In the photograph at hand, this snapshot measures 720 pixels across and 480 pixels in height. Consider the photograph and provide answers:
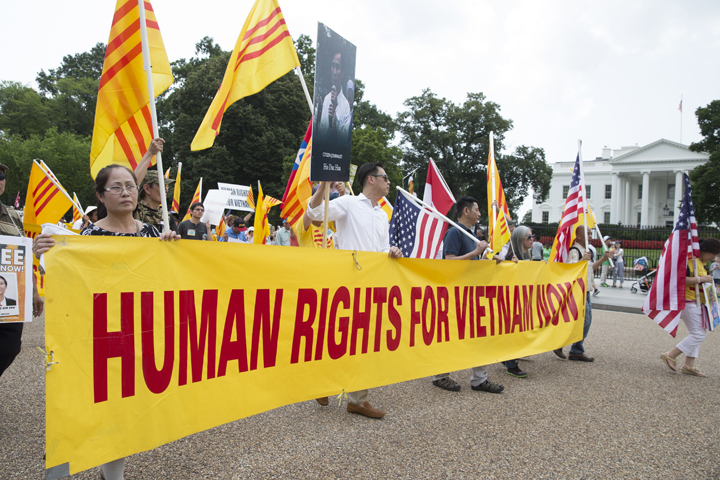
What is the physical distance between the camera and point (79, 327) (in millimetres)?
2080

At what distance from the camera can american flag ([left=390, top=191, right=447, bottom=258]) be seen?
4.37 meters

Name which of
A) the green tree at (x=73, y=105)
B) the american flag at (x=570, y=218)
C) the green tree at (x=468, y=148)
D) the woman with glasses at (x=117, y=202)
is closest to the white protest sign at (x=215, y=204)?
the american flag at (x=570, y=218)

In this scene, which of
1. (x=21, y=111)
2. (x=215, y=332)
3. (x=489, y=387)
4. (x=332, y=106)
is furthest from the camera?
(x=21, y=111)

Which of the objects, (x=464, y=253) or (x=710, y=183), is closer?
(x=464, y=253)

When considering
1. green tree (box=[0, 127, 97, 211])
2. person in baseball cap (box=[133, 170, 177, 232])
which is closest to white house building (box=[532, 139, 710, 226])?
green tree (box=[0, 127, 97, 211])

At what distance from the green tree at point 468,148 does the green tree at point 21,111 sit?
37481 mm

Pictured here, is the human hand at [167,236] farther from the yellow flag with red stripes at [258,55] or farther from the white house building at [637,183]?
the white house building at [637,183]

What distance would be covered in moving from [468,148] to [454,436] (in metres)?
46.6

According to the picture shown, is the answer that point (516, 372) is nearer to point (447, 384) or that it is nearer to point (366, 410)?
point (447, 384)

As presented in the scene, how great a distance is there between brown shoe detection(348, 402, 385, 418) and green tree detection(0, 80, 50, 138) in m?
53.9

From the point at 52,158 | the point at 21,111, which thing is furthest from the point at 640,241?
the point at 21,111

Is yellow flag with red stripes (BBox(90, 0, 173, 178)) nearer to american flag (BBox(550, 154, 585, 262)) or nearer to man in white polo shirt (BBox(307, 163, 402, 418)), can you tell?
man in white polo shirt (BBox(307, 163, 402, 418))

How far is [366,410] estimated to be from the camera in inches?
142

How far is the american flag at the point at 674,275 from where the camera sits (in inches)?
202
